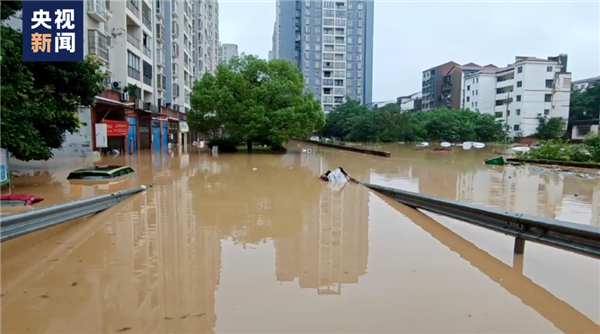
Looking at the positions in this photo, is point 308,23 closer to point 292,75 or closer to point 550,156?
point 292,75

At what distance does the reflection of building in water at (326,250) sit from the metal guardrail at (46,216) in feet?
11.5

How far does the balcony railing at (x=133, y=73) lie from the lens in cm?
3303

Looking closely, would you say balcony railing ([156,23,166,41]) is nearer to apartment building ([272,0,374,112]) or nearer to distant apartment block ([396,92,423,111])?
apartment building ([272,0,374,112])

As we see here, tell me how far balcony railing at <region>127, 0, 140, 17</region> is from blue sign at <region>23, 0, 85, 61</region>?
24168 mm

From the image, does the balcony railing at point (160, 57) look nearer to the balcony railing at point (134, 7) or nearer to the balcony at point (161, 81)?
the balcony at point (161, 81)

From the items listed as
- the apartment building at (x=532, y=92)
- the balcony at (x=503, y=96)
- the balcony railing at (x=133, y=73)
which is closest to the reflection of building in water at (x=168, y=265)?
the balcony railing at (x=133, y=73)

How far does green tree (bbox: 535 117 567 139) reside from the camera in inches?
2452

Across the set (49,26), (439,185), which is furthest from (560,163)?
(49,26)

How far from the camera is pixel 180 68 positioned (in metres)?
50.8

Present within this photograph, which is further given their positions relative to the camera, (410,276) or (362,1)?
(362,1)

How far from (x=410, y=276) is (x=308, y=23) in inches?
4114

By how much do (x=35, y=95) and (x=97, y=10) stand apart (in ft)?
58.2

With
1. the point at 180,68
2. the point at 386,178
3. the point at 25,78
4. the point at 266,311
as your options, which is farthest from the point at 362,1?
the point at 266,311

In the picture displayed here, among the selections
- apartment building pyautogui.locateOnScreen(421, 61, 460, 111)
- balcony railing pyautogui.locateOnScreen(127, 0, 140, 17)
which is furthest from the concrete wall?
apartment building pyautogui.locateOnScreen(421, 61, 460, 111)
